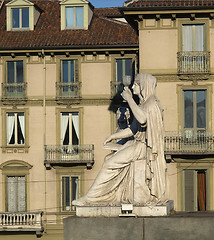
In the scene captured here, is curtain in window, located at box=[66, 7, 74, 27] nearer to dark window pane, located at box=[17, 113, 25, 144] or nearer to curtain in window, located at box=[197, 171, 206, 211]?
dark window pane, located at box=[17, 113, 25, 144]

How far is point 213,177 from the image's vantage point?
4688 cm

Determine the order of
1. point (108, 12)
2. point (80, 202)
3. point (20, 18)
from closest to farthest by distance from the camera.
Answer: point (80, 202) → point (20, 18) → point (108, 12)

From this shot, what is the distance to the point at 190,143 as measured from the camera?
4650 centimetres

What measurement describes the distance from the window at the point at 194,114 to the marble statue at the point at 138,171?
2772 cm

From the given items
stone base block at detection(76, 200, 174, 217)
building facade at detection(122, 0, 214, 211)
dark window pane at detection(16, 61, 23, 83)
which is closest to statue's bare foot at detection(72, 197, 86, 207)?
stone base block at detection(76, 200, 174, 217)

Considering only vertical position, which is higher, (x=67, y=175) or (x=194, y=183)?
(x=67, y=175)

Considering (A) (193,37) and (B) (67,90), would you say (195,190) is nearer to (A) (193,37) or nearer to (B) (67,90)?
(A) (193,37)

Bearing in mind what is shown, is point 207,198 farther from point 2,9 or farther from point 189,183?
point 2,9

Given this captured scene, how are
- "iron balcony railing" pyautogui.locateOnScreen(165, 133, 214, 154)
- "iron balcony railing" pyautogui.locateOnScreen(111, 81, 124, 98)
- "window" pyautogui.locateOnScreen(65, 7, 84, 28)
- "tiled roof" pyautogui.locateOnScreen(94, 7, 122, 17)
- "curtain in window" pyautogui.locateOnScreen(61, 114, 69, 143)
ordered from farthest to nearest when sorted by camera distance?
1. "tiled roof" pyautogui.locateOnScreen(94, 7, 122, 17)
2. "window" pyautogui.locateOnScreen(65, 7, 84, 28)
3. "curtain in window" pyautogui.locateOnScreen(61, 114, 69, 143)
4. "iron balcony railing" pyautogui.locateOnScreen(111, 81, 124, 98)
5. "iron balcony railing" pyautogui.locateOnScreen(165, 133, 214, 154)

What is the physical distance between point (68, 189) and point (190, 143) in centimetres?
954

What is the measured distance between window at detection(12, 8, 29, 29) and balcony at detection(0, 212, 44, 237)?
38.0 feet

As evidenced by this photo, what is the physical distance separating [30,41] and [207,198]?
48.5ft

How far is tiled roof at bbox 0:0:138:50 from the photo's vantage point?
173ft

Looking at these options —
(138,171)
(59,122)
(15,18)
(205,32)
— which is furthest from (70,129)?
(138,171)
